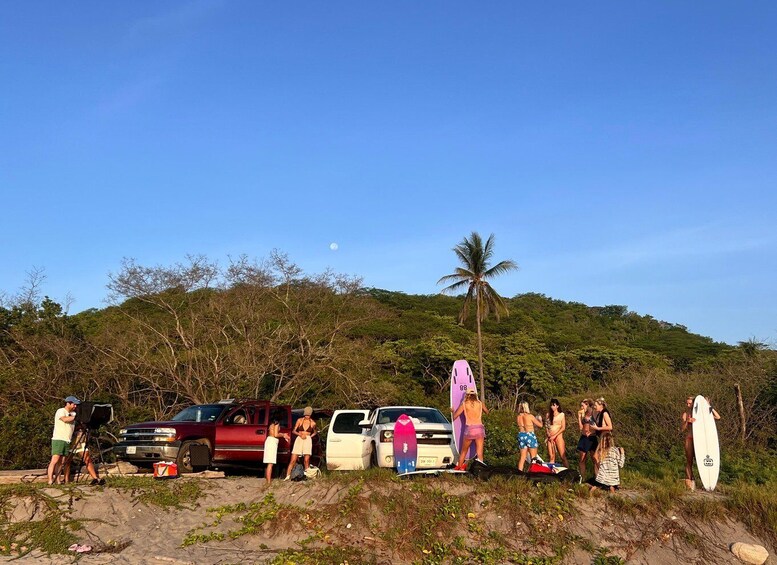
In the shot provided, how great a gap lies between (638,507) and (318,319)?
20.9 metres

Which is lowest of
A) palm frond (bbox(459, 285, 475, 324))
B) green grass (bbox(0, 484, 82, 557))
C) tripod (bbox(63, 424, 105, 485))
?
green grass (bbox(0, 484, 82, 557))

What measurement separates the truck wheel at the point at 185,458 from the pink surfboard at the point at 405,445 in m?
4.70

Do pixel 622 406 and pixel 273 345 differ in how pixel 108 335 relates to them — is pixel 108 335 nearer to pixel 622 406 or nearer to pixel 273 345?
pixel 273 345

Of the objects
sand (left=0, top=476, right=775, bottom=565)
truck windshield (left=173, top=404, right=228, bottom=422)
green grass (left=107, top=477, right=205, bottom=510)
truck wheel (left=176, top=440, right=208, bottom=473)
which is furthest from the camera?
truck windshield (left=173, top=404, right=228, bottom=422)

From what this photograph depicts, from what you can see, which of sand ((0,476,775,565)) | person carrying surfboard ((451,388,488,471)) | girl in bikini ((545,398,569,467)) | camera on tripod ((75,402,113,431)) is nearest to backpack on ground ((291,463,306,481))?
sand ((0,476,775,565))

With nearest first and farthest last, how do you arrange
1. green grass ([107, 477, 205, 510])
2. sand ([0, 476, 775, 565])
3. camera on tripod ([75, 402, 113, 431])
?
sand ([0, 476, 775, 565]) < green grass ([107, 477, 205, 510]) < camera on tripod ([75, 402, 113, 431])

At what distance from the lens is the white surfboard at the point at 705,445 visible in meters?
11.1

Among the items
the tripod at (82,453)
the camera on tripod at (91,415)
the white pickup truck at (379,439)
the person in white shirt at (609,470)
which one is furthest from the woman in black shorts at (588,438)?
the camera on tripod at (91,415)

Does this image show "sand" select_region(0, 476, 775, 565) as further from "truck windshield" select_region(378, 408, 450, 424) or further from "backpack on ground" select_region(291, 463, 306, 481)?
"truck windshield" select_region(378, 408, 450, 424)

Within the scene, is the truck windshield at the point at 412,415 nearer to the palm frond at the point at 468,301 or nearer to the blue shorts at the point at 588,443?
the blue shorts at the point at 588,443

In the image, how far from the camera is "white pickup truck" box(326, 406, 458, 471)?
39.7 feet

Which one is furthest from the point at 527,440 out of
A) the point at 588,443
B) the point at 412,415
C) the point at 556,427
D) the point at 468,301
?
the point at 468,301

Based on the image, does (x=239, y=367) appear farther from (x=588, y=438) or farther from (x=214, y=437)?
(x=588, y=438)

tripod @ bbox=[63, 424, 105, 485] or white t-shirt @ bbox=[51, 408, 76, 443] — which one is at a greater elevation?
white t-shirt @ bbox=[51, 408, 76, 443]
